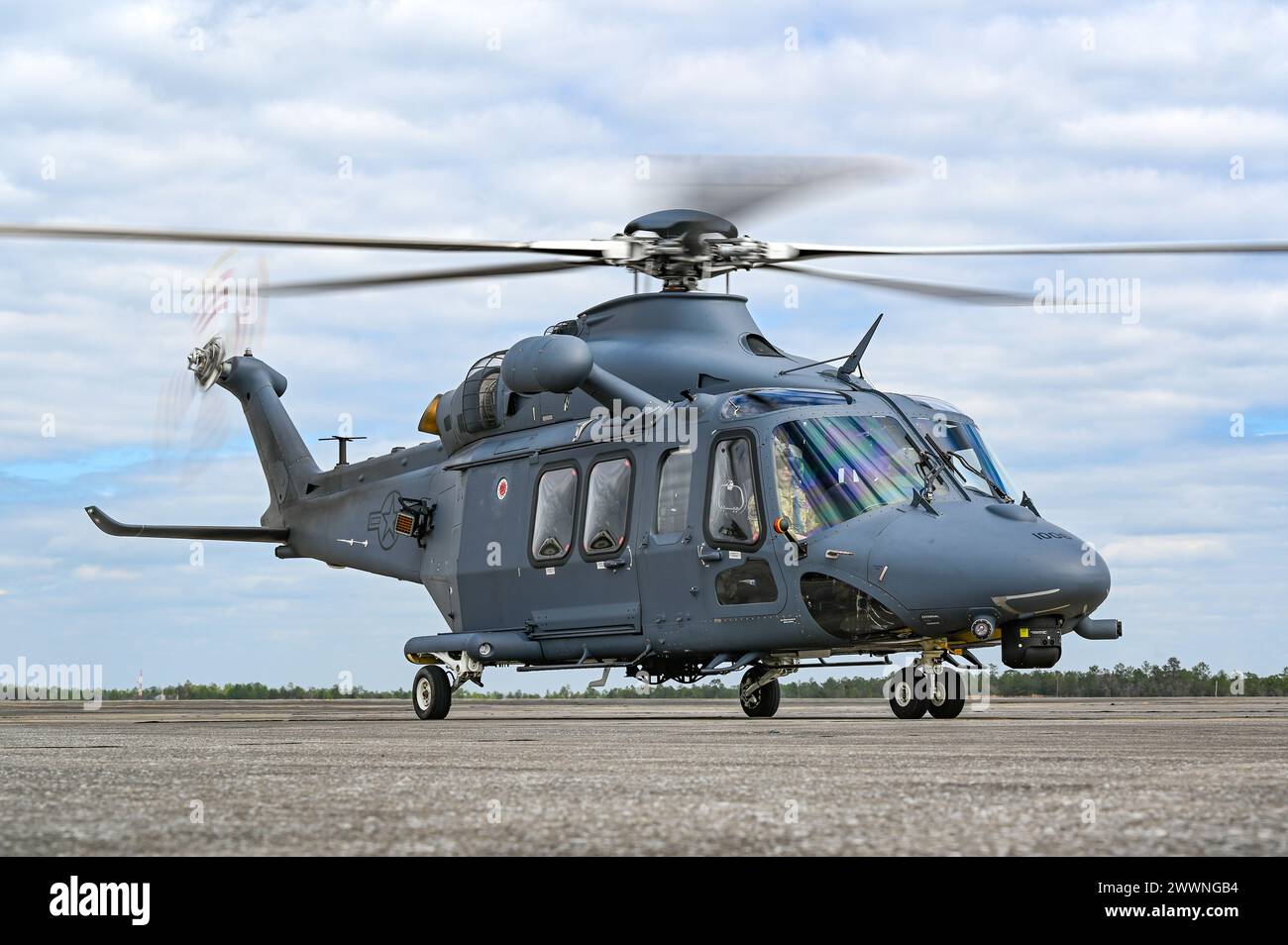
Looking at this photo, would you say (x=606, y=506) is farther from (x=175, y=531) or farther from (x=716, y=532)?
(x=175, y=531)

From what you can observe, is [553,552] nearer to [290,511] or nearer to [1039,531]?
[1039,531]

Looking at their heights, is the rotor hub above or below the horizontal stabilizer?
above

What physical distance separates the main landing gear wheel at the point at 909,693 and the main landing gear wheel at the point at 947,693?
0.10 m

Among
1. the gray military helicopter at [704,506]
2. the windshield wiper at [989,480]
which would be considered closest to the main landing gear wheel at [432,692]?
the gray military helicopter at [704,506]

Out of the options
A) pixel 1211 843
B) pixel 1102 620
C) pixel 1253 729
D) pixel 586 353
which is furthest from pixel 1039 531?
pixel 1211 843

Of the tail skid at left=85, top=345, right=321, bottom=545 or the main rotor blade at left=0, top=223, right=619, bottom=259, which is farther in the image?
the tail skid at left=85, top=345, right=321, bottom=545

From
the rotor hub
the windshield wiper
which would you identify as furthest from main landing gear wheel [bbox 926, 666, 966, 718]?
the rotor hub

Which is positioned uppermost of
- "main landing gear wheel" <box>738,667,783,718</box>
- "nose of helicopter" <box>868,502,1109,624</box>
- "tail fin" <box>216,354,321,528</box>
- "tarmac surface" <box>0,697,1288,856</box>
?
"tail fin" <box>216,354,321,528</box>

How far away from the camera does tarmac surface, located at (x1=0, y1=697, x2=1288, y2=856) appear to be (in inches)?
149

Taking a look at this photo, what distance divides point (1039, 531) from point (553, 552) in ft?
17.1

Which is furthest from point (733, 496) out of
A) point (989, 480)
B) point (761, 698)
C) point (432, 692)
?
point (432, 692)

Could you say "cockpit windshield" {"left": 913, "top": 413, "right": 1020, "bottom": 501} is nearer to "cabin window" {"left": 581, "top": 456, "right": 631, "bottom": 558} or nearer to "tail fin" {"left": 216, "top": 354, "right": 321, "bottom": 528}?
"cabin window" {"left": 581, "top": 456, "right": 631, "bottom": 558}

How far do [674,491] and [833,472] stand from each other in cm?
174

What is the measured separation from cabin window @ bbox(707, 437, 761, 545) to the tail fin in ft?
28.1
